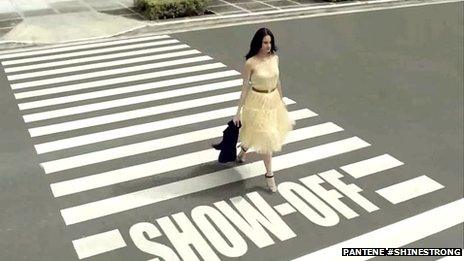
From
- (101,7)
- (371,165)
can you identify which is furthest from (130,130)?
(101,7)

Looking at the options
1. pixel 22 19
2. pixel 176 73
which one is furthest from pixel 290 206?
pixel 22 19

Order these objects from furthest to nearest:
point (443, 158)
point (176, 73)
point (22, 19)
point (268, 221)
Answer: point (22, 19)
point (176, 73)
point (443, 158)
point (268, 221)

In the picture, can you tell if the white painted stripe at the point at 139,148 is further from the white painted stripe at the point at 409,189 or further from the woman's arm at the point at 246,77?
the woman's arm at the point at 246,77

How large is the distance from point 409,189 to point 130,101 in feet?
18.5

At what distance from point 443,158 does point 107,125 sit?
5502 mm

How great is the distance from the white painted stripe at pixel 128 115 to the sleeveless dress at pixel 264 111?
3.43 m

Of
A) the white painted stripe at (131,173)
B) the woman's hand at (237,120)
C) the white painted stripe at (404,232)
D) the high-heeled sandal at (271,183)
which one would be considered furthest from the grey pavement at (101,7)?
the white painted stripe at (404,232)

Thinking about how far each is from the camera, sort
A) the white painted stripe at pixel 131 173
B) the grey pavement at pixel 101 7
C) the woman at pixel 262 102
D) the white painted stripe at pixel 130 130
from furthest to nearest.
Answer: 1. the grey pavement at pixel 101 7
2. the white painted stripe at pixel 130 130
3. the white painted stripe at pixel 131 173
4. the woman at pixel 262 102

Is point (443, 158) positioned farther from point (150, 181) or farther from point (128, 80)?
point (128, 80)

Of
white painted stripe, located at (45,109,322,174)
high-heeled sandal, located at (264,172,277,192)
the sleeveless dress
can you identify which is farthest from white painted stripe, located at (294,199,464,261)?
white painted stripe, located at (45,109,322,174)

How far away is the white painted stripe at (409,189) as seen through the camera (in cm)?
656

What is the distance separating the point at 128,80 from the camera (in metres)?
11.4

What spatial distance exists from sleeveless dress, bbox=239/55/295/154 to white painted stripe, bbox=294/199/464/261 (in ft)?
4.90

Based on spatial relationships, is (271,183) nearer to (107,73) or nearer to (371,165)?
(371,165)
